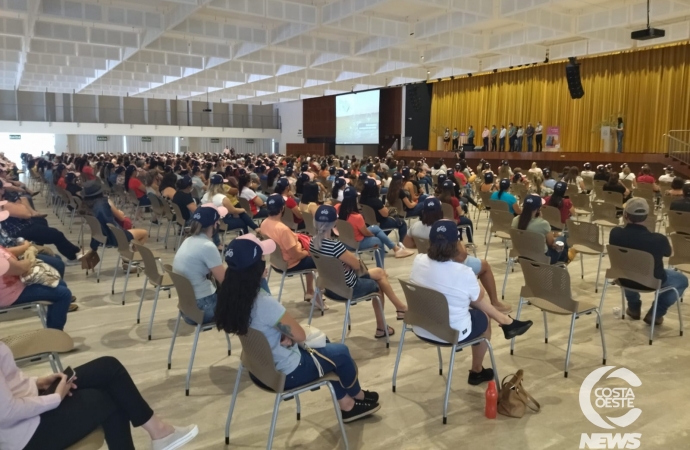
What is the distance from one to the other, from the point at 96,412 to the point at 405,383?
230cm

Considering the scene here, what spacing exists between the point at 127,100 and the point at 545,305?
38.7 m

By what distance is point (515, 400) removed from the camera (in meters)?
3.55

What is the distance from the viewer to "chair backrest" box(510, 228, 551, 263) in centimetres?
562

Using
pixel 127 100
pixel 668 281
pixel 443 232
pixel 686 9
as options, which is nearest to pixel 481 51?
pixel 686 9

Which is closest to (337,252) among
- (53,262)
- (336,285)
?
(336,285)

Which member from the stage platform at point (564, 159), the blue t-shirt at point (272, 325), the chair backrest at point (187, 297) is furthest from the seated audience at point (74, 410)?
the stage platform at point (564, 159)

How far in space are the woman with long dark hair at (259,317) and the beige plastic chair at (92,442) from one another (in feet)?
2.53

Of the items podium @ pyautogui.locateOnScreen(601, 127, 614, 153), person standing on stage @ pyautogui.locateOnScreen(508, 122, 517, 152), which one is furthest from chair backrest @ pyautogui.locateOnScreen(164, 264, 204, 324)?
person standing on stage @ pyautogui.locateOnScreen(508, 122, 517, 152)

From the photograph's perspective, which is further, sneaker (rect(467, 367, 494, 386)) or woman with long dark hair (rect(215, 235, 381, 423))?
sneaker (rect(467, 367, 494, 386))

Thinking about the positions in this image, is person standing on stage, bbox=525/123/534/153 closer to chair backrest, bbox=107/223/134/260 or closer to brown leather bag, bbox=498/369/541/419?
chair backrest, bbox=107/223/134/260

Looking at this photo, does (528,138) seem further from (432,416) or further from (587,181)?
(432,416)

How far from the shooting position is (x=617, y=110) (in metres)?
20.9

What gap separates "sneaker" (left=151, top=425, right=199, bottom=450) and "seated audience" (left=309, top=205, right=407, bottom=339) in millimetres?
1842

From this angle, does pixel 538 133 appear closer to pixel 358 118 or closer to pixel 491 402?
pixel 358 118
